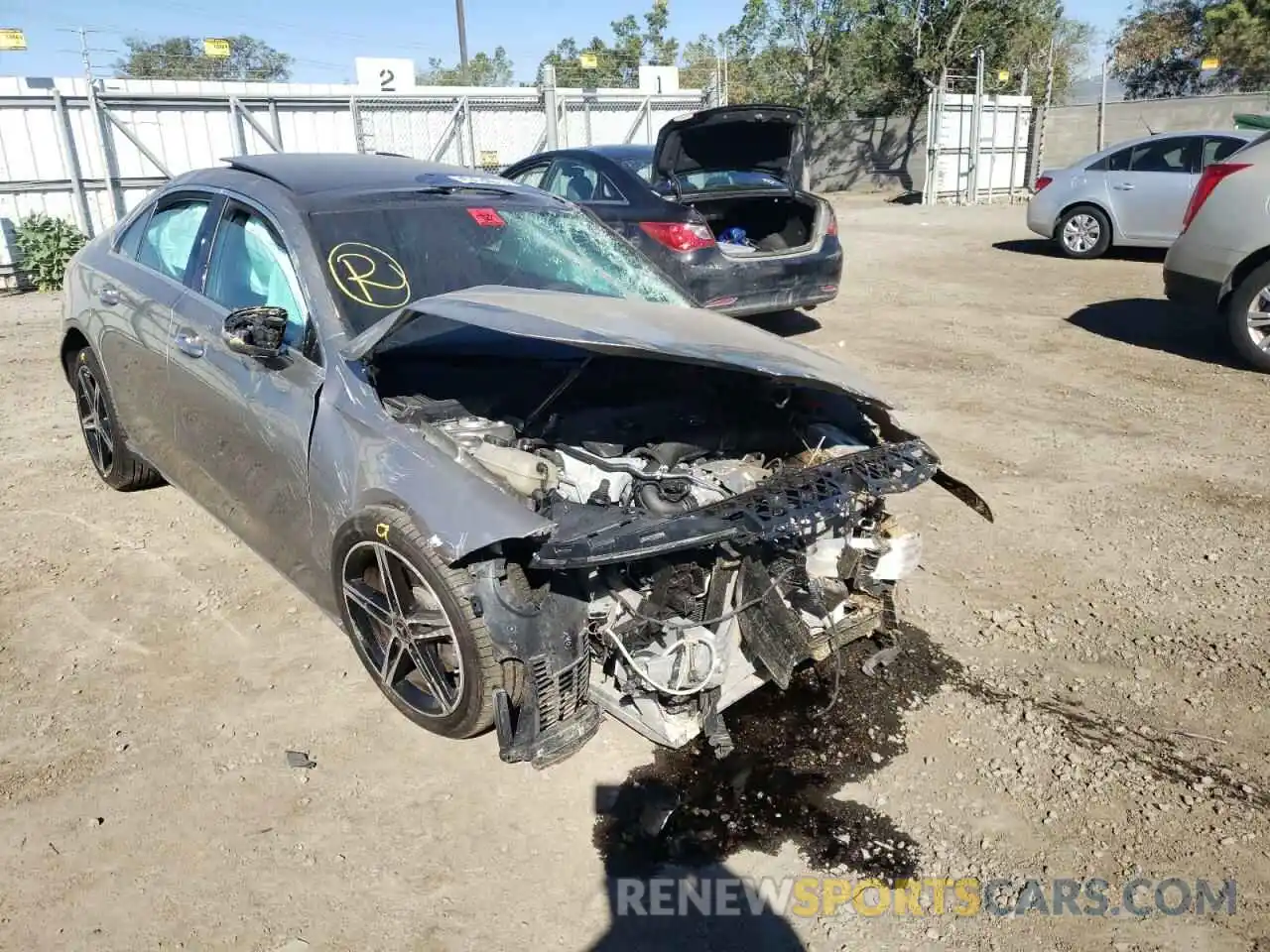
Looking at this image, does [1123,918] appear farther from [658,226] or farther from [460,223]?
[658,226]

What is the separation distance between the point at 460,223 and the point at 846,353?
15.6ft

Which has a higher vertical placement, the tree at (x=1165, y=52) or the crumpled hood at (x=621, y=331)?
the tree at (x=1165, y=52)

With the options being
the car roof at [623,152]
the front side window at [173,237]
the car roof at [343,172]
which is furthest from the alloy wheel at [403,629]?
the car roof at [623,152]

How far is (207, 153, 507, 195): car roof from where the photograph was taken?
3646 mm

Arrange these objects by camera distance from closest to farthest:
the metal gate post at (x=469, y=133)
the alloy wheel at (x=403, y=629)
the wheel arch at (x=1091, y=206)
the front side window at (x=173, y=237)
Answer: the alloy wheel at (x=403, y=629) < the front side window at (x=173, y=237) < the wheel arch at (x=1091, y=206) < the metal gate post at (x=469, y=133)

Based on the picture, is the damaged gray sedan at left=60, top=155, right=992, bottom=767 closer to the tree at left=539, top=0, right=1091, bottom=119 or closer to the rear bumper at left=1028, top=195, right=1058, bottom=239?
the rear bumper at left=1028, top=195, right=1058, bottom=239

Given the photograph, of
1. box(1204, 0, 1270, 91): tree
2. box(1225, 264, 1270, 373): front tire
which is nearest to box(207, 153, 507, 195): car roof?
box(1225, 264, 1270, 373): front tire

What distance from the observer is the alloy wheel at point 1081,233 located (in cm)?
1211

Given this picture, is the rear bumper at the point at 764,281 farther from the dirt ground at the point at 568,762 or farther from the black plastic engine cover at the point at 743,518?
the black plastic engine cover at the point at 743,518

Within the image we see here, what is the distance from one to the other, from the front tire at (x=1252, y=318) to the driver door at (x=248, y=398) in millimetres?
6902

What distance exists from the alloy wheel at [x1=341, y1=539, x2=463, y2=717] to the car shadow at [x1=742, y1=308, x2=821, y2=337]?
6047mm

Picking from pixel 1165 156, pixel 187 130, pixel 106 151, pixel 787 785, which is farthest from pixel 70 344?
pixel 1165 156

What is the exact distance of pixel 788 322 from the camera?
→ 905 cm

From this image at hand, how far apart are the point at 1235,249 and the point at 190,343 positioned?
7124 mm
